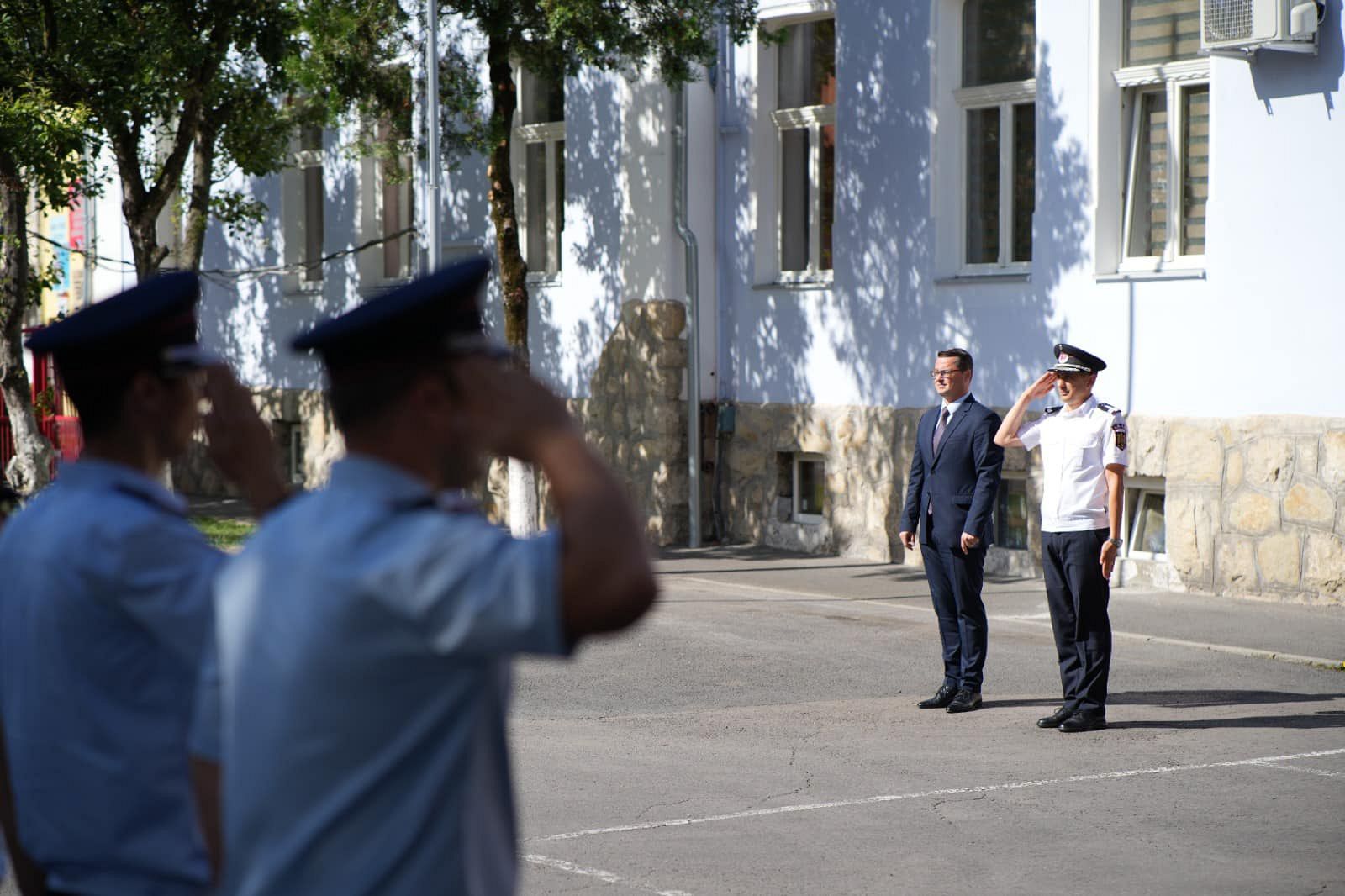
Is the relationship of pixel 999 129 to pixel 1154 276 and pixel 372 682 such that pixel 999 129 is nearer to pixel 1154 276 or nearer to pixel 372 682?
pixel 1154 276

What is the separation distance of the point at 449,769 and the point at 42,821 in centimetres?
95

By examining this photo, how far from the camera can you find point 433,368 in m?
2.31

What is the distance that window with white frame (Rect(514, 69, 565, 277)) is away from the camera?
800 inches

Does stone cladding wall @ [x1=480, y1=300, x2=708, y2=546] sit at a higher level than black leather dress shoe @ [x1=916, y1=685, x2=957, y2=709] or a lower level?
higher

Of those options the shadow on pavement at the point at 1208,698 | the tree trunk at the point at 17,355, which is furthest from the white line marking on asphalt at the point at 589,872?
the tree trunk at the point at 17,355

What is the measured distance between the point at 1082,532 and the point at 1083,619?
0.44 m

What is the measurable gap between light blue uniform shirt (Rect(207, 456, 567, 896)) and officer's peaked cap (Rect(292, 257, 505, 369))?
141 millimetres

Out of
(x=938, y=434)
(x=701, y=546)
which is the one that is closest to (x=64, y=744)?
(x=938, y=434)

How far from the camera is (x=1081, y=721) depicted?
9.22 m

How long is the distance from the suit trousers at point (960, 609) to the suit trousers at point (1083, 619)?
569 millimetres

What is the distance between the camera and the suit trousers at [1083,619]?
361 inches

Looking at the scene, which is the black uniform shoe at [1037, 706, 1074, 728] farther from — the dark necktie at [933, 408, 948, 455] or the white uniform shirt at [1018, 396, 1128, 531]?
the dark necktie at [933, 408, 948, 455]

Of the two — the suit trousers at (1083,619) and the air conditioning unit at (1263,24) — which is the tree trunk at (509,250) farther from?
the suit trousers at (1083,619)

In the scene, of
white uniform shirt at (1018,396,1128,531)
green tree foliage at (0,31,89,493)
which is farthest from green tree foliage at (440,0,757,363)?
white uniform shirt at (1018,396,1128,531)
